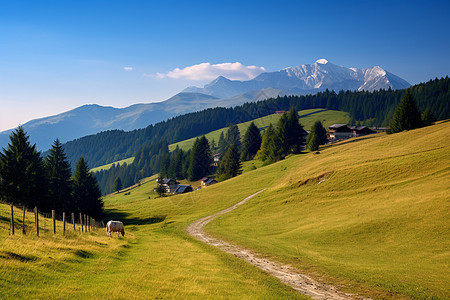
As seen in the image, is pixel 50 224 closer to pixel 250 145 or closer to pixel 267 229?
pixel 267 229

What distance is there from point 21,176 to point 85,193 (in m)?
18.8

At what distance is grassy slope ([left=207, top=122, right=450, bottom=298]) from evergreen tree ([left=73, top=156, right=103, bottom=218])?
32.1 meters

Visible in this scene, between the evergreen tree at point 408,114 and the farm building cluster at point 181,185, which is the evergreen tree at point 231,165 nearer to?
the farm building cluster at point 181,185

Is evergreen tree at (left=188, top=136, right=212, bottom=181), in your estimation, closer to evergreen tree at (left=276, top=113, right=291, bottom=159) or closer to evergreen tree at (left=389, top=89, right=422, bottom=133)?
evergreen tree at (left=276, top=113, right=291, bottom=159)

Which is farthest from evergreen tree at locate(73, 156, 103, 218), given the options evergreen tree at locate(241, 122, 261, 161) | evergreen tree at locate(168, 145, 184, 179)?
evergreen tree at locate(168, 145, 184, 179)

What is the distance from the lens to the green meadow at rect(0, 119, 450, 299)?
46.4 feet

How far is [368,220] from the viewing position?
3694 cm

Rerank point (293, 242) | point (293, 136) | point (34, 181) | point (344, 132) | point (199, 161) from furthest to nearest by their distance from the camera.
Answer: point (344, 132)
point (199, 161)
point (293, 136)
point (34, 181)
point (293, 242)

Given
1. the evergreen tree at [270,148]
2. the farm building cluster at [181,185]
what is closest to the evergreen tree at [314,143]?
the evergreen tree at [270,148]

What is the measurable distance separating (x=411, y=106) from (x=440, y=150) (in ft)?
169

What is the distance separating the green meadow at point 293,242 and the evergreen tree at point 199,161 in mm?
61576

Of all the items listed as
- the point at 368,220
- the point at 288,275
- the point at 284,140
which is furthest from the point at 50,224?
the point at 284,140

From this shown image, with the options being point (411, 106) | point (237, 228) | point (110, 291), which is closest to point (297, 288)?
point (110, 291)

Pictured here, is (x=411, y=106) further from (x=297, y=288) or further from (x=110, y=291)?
(x=110, y=291)
